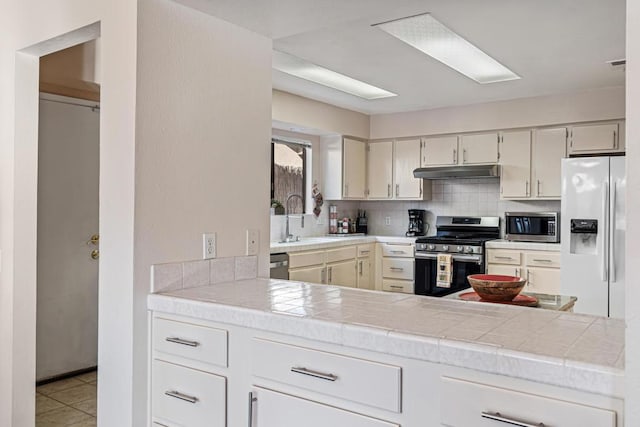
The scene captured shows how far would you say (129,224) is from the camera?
201cm

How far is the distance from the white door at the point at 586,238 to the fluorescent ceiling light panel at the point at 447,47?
957mm

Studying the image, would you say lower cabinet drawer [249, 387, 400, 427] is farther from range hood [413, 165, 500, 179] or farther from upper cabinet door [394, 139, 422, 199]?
upper cabinet door [394, 139, 422, 199]

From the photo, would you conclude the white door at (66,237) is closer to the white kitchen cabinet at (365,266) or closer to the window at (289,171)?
the window at (289,171)

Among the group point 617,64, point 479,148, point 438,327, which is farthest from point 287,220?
point 438,327

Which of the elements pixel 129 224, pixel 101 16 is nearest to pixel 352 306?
pixel 129 224

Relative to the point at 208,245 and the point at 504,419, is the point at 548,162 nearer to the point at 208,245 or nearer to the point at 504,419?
the point at 208,245

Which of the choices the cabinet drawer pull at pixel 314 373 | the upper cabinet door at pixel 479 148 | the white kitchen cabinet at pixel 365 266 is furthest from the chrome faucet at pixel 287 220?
the cabinet drawer pull at pixel 314 373

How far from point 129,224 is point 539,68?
3.36m

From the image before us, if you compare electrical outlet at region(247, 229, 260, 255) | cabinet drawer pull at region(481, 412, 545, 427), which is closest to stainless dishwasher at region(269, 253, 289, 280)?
electrical outlet at region(247, 229, 260, 255)

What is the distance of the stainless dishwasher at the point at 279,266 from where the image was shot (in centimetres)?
424

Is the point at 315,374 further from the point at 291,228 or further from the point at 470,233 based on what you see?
the point at 470,233

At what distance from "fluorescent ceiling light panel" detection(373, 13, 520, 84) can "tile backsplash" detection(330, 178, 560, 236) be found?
152 centimetres

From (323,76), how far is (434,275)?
2.27 meters

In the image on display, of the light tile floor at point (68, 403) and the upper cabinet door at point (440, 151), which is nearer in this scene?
the light tile floor at point (68, 403)
